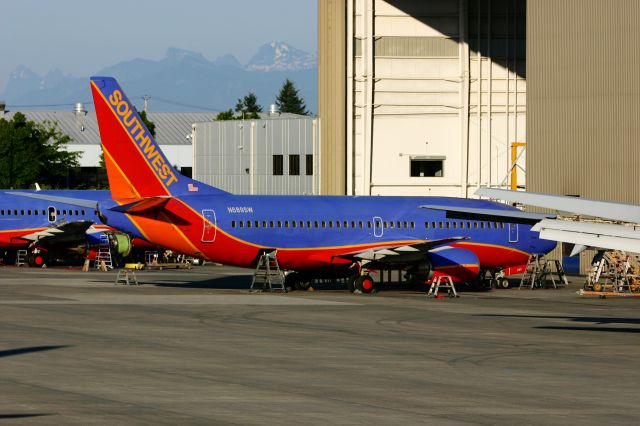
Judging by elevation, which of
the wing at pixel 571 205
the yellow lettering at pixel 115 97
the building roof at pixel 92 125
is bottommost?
the wing at pixel 571 205

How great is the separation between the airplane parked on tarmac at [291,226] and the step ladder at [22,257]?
82.6 feet

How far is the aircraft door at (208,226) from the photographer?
1833 inches

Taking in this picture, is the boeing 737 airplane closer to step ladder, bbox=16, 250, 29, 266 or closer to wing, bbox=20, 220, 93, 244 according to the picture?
wing, bbox=20, 220, 93, 244

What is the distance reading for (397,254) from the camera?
4888 centimetres

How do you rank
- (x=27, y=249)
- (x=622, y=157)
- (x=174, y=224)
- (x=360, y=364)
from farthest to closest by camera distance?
(x=27, y=249) < (x=622, y=157) < (x=174, y=224) < (x=360, y=364)

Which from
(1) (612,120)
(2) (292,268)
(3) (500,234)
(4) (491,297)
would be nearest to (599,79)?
(1) (612,120)

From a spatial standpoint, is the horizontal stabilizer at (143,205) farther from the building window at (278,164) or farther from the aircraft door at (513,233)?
the building window at (278,164)

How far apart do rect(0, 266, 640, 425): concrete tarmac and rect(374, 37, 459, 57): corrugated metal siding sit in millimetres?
34470

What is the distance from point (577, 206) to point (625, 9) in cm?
3086

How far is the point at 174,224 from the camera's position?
46031mm

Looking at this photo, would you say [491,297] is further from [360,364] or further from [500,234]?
[360,364]

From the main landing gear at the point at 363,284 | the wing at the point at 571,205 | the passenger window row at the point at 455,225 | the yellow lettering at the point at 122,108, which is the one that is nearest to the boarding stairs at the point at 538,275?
the passenger window row at the point at 455,225

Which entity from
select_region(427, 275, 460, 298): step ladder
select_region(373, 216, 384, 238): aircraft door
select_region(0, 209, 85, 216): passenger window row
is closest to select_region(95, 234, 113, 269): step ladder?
select_region(0, 209, 85, 216): passenger window row

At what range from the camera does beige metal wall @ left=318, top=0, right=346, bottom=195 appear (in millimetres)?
75750
